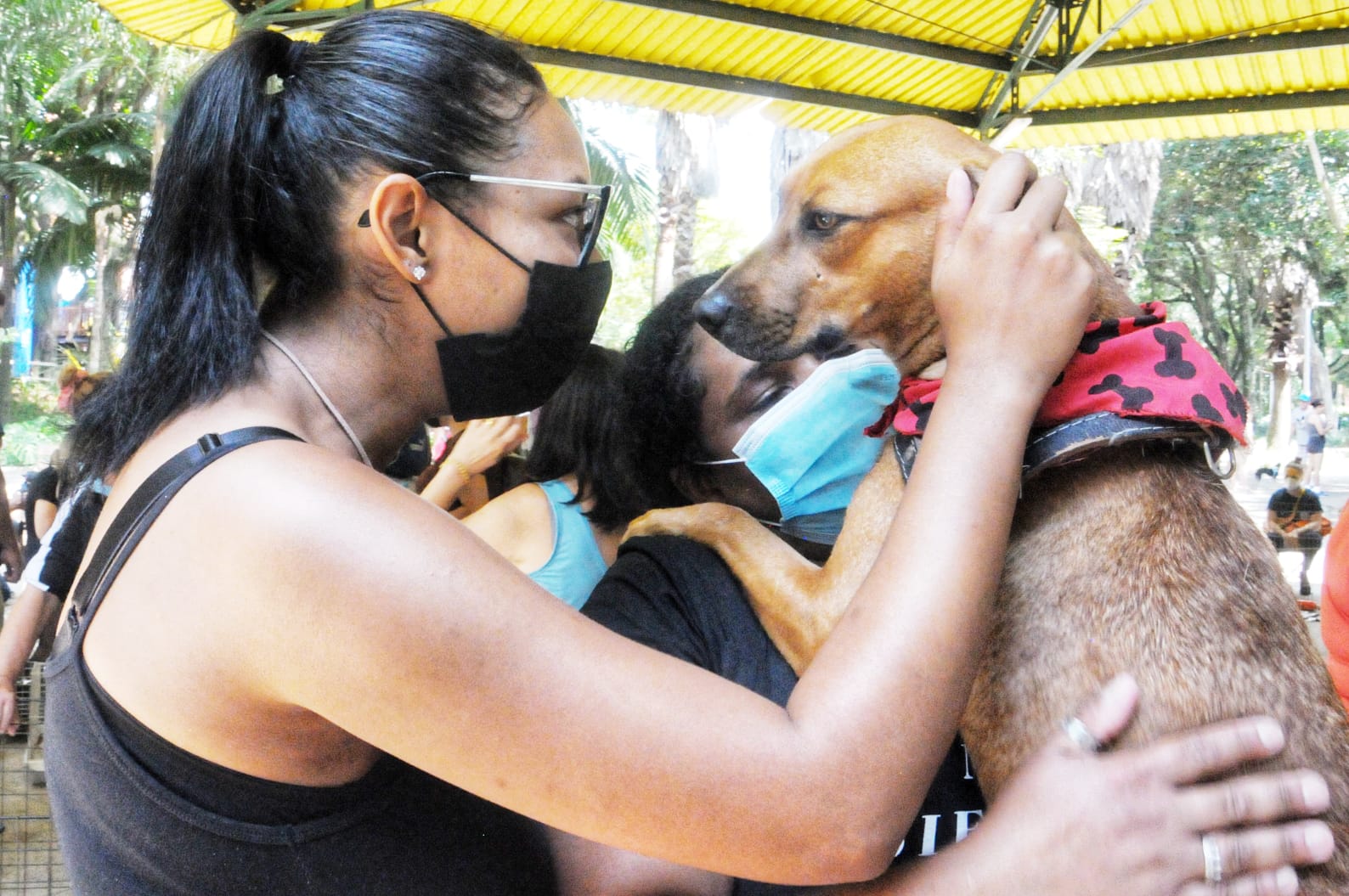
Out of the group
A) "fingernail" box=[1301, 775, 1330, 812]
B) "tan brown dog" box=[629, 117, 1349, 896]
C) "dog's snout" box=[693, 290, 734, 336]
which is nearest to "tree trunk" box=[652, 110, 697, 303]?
"dog's snout" box=[693, 290, 734, 336]

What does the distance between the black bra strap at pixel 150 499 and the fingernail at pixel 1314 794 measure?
1.44 m

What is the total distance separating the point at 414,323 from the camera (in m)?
1.46

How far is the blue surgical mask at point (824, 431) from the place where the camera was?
7.25ft

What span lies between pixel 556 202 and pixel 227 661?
2.54 feet

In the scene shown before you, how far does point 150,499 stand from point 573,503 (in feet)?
7.03

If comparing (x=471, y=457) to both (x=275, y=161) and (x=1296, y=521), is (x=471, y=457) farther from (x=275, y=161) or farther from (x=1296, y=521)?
(x=1296, y=521)

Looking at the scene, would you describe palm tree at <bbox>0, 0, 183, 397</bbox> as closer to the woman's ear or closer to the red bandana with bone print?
the woman's ear

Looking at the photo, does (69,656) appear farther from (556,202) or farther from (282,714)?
(556,202)

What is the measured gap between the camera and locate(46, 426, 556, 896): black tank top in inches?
46.5

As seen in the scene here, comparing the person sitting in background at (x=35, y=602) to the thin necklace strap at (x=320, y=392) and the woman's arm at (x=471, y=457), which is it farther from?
the thin necklace strap at (x=320, y=392)

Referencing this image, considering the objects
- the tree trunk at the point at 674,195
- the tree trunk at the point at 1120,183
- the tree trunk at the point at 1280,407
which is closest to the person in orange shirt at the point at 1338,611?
the tree trunk at the point at 674,195

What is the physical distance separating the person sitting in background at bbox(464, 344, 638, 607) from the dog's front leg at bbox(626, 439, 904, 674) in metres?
1.05

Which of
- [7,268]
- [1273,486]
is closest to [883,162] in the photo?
[7,268]

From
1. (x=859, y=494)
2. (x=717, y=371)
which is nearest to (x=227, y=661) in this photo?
(x=859, y=494)
